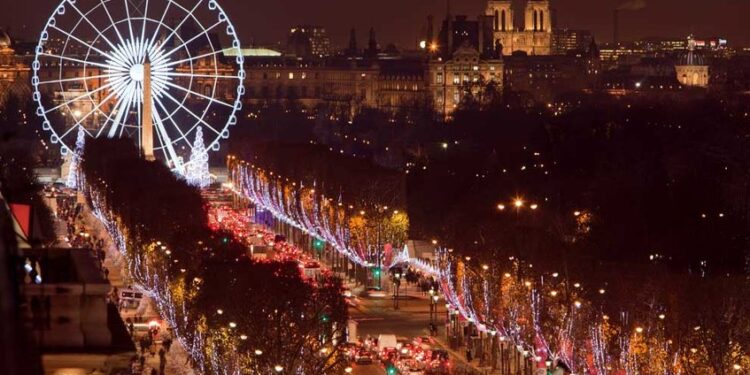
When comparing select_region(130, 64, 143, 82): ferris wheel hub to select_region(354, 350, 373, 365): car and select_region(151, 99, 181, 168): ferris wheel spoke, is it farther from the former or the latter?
select_region(354, 350, 373, 365): car

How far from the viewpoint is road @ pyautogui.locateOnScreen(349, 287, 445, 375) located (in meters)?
43.8

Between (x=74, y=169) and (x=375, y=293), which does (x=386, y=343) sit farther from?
(x=74, y=169)

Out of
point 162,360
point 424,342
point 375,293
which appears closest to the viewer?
point 162,360

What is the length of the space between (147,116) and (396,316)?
109 ft

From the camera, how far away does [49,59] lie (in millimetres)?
155625

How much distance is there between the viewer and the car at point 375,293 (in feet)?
174

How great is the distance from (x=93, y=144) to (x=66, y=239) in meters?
32.5

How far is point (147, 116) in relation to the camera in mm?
79000

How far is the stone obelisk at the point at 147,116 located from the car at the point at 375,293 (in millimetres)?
15477

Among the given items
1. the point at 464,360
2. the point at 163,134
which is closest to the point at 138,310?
the point at 464,360

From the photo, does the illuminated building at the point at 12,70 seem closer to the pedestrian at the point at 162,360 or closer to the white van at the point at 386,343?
the white van at the point at 386,343

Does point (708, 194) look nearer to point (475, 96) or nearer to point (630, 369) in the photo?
point (630, 369)

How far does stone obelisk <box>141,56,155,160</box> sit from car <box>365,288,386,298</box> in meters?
15.5

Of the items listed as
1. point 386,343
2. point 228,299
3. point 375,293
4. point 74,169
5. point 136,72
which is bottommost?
point 74,169
